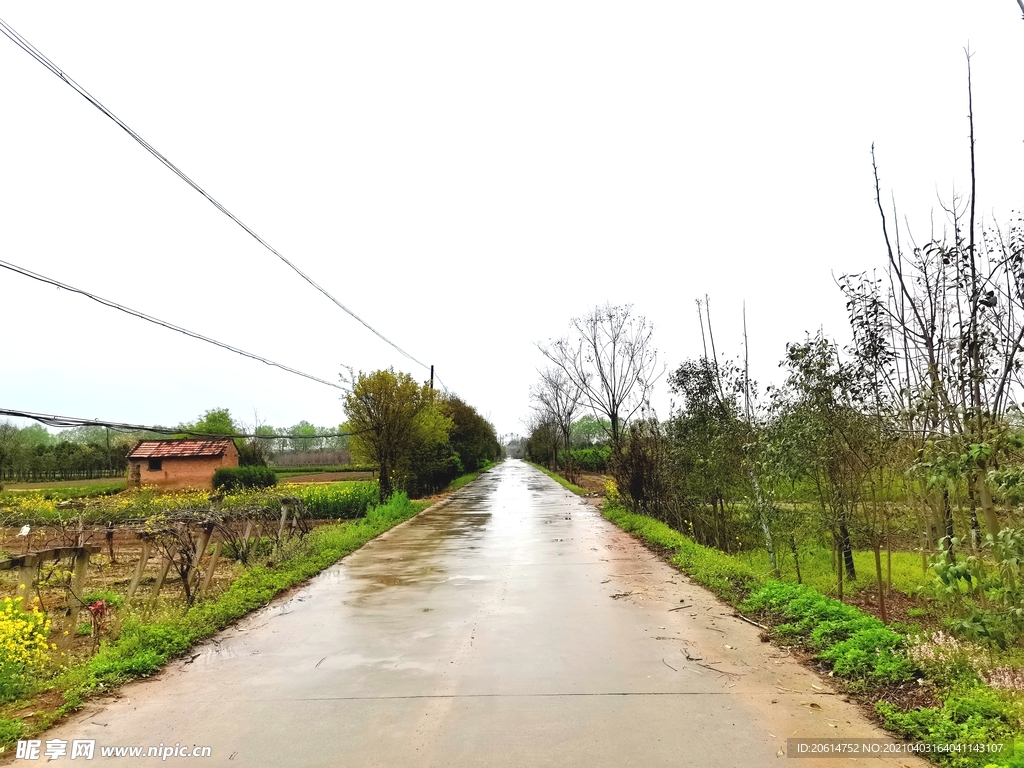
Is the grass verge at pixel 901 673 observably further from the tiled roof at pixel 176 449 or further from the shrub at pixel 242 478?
the tiled roof at pixel 176 449

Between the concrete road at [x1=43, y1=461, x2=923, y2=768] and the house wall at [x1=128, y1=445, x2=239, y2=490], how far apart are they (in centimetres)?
2872

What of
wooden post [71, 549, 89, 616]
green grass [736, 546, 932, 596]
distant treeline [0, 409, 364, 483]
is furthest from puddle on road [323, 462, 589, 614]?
distant treeline [0, 409, 364, 483]

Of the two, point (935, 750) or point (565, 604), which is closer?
point (935, 750)

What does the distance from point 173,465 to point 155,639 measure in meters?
31.6

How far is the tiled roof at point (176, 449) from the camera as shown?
111ft

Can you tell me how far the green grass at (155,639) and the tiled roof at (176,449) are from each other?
87.6 ft

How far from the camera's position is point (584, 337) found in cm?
2495

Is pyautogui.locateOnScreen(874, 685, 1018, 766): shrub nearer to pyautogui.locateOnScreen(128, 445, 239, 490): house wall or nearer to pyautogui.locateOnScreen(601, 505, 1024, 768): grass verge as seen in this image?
pyautogui.locateOnScreen(601, 505, 1024, 768): grass verge

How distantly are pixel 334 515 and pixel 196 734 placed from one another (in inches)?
603

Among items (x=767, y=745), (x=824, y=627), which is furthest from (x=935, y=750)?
(x=824, y=627)

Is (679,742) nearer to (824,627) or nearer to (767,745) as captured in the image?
(767,745)

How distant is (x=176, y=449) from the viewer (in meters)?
34.6

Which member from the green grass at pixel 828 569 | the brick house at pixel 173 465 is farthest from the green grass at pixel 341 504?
the brick house at pixel 173 465

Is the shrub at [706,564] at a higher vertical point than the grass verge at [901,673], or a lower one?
lower
